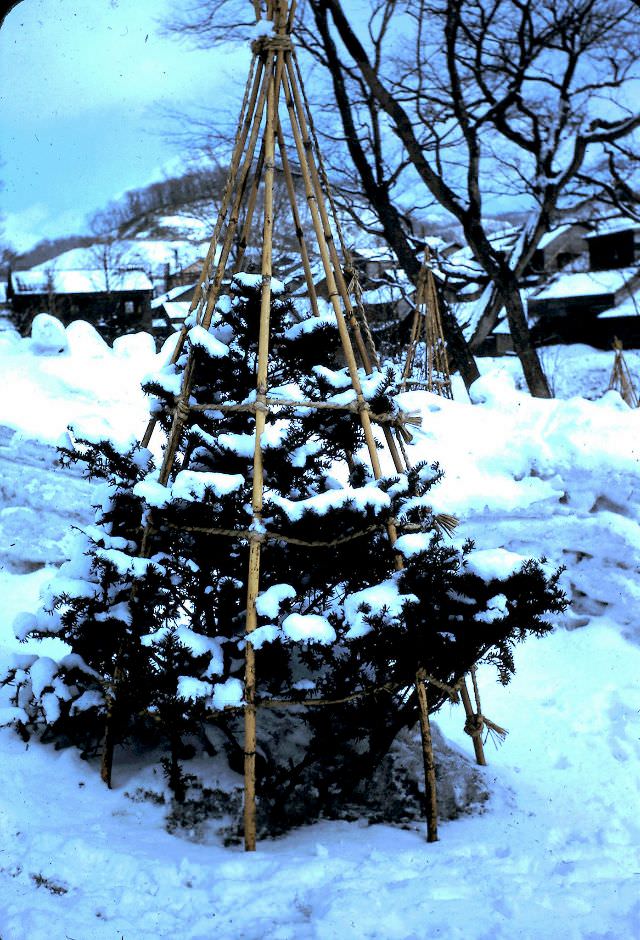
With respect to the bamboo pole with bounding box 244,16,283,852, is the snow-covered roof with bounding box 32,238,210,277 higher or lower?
higher

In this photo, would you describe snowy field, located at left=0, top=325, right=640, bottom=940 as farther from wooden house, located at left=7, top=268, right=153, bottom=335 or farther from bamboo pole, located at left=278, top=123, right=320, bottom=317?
wooden house, located at left=7, top=268, right=153, bottom=335

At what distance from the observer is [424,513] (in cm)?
275

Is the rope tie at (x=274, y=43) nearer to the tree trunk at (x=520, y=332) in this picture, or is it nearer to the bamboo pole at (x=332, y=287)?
the bamboo pole at (x=332, y=287)

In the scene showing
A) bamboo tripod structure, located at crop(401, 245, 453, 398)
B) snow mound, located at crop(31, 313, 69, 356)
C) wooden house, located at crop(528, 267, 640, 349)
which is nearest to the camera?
snow mound, located at crop(31, 313, 69, 356)

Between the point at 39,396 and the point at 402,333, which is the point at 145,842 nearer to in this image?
the point at 39,396

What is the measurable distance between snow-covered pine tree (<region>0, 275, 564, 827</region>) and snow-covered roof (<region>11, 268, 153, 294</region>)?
21061 mm

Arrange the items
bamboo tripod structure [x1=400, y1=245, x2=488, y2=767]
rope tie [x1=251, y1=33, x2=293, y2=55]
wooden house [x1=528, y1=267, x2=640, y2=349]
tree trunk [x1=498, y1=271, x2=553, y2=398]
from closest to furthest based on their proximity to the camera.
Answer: rope tie [x1=251, y1=33, x2=293, y2=55] → bamboo tripod structure [x1=400, y1=245, x2=488, y2=767] → tree trunk [x1=498, y1=271, x2=553, y2=398] → wooden house [x1=528, y1=267, x2=640, y2=349]

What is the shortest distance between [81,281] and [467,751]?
25.7 metres

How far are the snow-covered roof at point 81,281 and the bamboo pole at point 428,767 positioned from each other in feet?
71.8

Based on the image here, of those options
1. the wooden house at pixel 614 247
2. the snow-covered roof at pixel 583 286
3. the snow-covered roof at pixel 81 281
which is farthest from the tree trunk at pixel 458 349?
the wooden house at pixel 614 247

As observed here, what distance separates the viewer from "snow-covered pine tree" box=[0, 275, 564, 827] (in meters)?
2.54

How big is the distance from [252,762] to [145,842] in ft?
1.35

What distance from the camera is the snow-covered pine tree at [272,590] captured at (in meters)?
2.54

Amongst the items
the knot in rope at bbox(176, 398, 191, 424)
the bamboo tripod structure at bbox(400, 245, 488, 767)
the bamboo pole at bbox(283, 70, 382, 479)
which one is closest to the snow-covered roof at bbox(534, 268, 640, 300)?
the bamboo tripod structure at bbox(400, 245, 488, 767)
